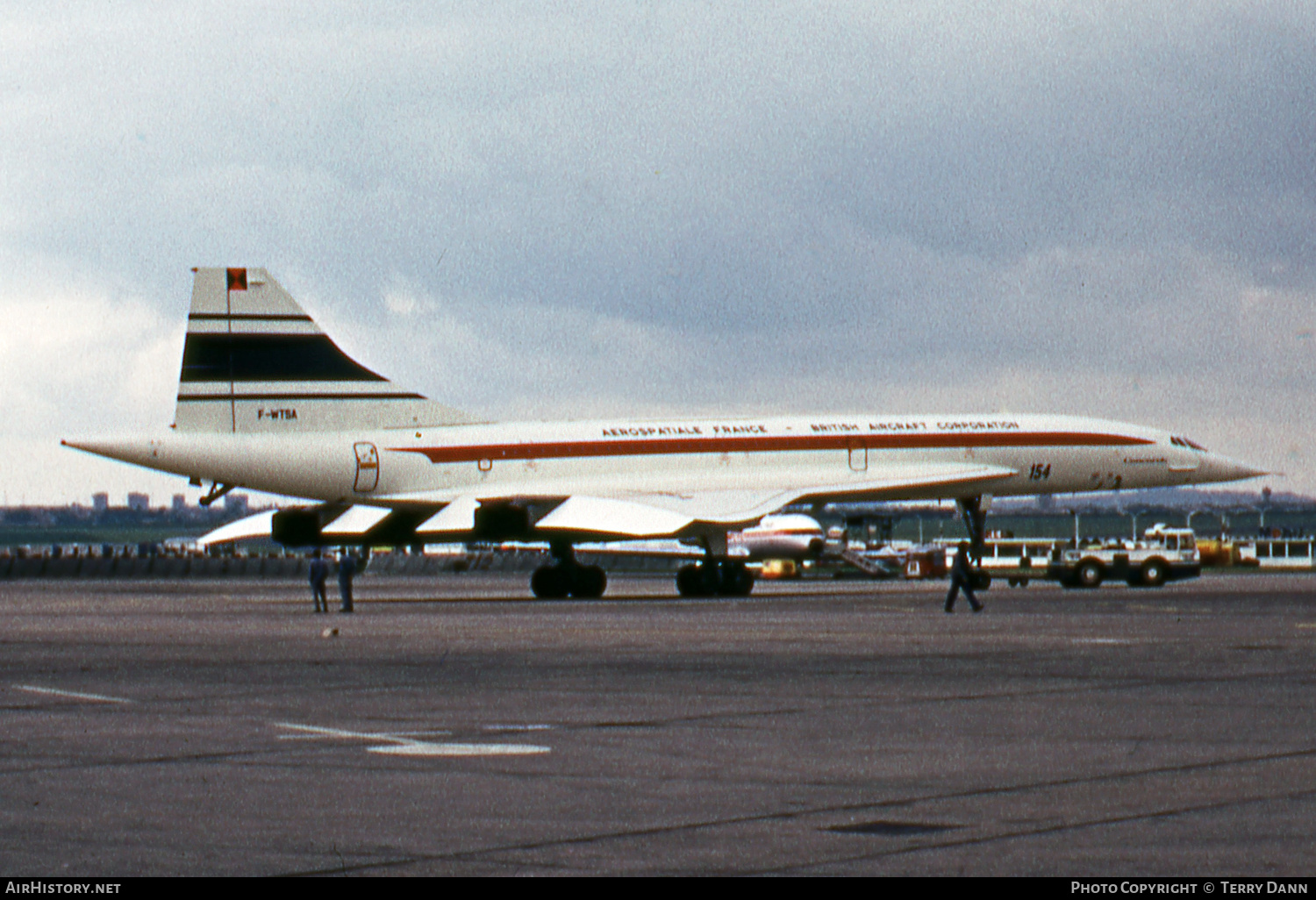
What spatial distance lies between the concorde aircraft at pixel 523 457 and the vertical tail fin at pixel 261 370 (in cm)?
4

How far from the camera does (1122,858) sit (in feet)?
23.8

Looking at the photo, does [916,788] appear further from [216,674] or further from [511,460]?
[511,460]

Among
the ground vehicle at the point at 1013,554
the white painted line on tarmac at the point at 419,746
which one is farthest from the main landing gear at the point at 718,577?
the white painted line on tarmac at the point at 419,746

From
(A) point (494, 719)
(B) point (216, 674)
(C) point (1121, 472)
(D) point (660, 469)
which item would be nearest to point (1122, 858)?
(A) point (494, 719)

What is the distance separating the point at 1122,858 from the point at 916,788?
2.21 meters

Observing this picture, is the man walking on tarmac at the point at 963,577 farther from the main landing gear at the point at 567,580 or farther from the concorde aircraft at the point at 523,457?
the main landing gear at the point at 567,580

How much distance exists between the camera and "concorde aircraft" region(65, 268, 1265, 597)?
4250cm

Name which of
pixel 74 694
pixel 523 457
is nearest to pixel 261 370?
pixel 523 457

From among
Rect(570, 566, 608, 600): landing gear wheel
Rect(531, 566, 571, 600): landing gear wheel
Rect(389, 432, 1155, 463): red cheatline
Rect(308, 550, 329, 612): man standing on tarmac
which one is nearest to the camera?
Rect(308, 550, 329, 612): man standing on tarmac

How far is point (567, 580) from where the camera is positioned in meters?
44.9

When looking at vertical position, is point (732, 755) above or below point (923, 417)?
below

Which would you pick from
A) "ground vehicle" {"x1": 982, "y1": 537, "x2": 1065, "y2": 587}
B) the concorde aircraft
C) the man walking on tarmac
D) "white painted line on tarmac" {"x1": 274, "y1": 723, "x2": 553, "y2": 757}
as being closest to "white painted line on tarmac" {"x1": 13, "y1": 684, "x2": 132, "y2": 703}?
"white painted line on tarmac" {"x1": 274, "y1": 723, "x2": 553, "y2": 757}

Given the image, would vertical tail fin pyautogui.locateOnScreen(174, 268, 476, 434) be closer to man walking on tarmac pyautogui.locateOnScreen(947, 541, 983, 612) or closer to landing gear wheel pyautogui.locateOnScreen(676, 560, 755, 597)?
landing gear wheel pyautogui.locateOnScreen(676, 560, 755, 597)

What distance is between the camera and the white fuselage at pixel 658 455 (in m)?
42.7
